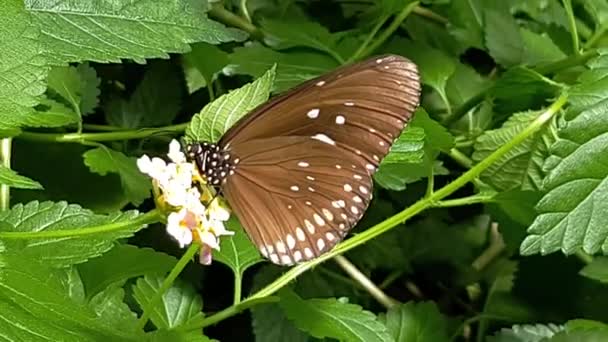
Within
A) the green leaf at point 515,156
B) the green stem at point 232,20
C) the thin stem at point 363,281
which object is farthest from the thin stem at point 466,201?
the green stem at point 232,20

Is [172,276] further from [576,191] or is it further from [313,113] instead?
[576,191]

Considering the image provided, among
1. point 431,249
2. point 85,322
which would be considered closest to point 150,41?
point 85,322

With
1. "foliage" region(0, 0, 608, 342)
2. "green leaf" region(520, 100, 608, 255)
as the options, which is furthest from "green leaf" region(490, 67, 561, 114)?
"green leaf" region(520, 100, 608, 255)

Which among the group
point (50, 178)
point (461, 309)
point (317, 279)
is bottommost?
point (461, 309)

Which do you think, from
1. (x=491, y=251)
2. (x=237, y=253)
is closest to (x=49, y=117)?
(x=237, y=253)

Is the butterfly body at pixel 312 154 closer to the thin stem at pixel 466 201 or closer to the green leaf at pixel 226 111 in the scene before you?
the green leaf at pixel 226 111

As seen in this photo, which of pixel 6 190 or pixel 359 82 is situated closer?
pixel 359 82

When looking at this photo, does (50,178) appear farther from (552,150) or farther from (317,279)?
(552,150)
